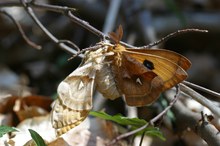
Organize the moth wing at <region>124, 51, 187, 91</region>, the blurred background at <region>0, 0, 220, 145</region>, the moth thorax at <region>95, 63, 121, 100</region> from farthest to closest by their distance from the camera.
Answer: the blurred background at <region>0, 0, 220, 145</region> < the moth thorax at <region>95, 63, 121, 100</region> < the moth wing at <region>124, 51, 187, 91</region>

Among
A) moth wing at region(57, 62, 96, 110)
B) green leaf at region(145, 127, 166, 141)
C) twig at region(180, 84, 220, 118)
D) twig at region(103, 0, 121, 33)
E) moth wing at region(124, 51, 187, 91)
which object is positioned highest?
twig at region(103, 0, 121, 33)

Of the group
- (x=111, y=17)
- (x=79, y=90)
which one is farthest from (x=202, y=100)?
(x=111, y=17)

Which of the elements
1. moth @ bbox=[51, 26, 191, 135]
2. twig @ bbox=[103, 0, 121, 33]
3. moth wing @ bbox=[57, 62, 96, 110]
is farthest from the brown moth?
twig @ bbox=[103, 0, 121, 33]

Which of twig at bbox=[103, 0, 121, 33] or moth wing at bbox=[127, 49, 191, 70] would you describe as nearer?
moth wing at bbox=[127, 49, 191, 70]

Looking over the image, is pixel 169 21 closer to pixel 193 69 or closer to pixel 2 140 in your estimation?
pixel 193 69

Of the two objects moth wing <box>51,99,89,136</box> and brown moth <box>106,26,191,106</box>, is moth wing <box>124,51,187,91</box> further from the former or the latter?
moth wing <box>51,99,89,136</box>

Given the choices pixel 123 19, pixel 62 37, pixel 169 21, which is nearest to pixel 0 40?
pixel 62 37

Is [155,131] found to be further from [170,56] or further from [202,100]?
[170,56]
